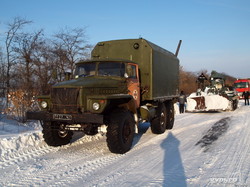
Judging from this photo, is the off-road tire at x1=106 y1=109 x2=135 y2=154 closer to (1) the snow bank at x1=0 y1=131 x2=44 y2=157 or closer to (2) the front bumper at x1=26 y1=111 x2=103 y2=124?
(2) the front bumper at x1=26 y1=111 x2=103 y2=124

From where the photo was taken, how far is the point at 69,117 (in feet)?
19.0

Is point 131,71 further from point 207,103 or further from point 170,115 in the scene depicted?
point 207,103

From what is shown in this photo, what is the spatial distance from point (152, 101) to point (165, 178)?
4.54 metres

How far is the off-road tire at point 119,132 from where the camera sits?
5879mm

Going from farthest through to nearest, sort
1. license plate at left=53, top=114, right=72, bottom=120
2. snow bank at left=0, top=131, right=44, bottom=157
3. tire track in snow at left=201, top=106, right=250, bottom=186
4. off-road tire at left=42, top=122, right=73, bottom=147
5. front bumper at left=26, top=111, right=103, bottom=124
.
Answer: off-road tire at left=42, top=122, right=73, bottom=147 < snow bank at left=0, top=131, right=44, bottom=157 < license plate at left=53, top=114, right=72, bottom=120 < front bumper at left=26, top=111, right=103, bottom=124 < tire track in snow at left=201, top=106, right=250, bottom=186

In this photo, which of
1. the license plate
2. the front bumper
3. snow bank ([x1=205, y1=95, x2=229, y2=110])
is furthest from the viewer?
snow bank ([x1=205, y1=95, x2=229, y2=110])

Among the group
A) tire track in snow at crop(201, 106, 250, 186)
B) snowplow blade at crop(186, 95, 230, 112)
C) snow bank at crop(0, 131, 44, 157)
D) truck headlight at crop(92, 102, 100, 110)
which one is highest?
truck headlight at crop(92, 102, 100, 110)

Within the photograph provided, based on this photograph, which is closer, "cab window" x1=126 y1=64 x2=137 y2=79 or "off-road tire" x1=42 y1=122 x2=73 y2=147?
"off-road tire" x1=42 y1=122 x2=73 y2=147

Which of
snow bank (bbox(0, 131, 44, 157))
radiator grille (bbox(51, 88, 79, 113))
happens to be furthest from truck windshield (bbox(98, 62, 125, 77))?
snow bank (bbox(0, 131, 44, 157))

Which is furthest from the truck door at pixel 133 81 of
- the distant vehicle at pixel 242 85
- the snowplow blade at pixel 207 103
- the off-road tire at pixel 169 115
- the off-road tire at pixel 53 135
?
the distant vehicle at pixel 242 85

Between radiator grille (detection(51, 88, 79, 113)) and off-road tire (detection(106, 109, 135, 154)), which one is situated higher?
radiator grille (detection(51, 88, 79, 113))

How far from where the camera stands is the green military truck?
19.2ft

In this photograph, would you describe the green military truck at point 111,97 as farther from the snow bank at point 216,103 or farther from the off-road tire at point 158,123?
the snow bank at point 216,103

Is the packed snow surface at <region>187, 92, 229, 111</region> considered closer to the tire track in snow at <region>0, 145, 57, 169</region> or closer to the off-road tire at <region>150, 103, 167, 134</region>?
the off-road tire at <region>150, 103, 167, 134</region>
